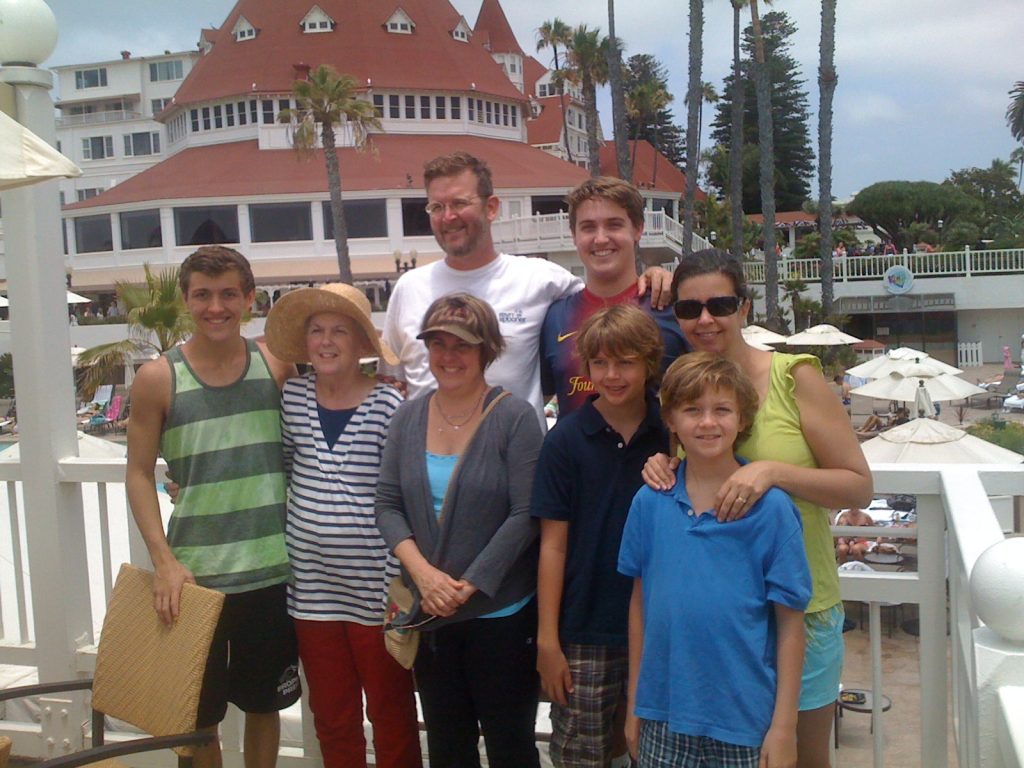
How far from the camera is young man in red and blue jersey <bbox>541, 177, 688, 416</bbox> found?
9.59ft

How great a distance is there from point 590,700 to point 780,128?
68.3 meters

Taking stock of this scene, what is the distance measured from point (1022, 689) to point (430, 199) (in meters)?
2.30

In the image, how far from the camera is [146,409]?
9.70ft

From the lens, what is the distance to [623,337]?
2.50 m

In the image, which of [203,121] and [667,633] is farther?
[203,121]

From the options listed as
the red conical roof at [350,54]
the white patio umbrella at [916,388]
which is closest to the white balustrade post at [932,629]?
the white patio umbrella at [916,388]

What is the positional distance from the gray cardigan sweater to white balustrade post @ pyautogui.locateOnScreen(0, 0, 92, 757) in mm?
1905

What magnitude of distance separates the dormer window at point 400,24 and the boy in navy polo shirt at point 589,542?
5168cm

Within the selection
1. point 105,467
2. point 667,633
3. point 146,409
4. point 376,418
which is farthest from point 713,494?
point 105,467

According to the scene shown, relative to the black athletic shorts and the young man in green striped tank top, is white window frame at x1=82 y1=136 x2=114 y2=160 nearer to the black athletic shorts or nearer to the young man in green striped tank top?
the young man in green striped tank top

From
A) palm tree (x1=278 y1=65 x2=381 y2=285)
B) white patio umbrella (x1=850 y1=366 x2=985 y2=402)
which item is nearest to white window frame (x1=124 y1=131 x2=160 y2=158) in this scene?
palm tree (x1=278 y1=65 x2=381 y2=285)

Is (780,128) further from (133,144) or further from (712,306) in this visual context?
(712,306)

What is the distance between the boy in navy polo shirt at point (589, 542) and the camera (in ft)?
8.48

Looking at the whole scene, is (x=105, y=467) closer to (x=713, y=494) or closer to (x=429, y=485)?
(x=429, y=485)
